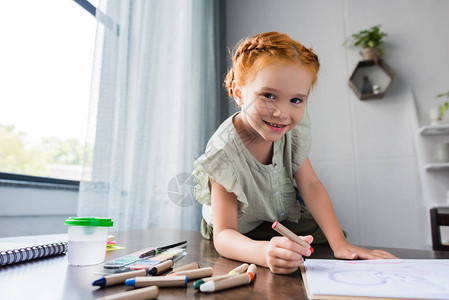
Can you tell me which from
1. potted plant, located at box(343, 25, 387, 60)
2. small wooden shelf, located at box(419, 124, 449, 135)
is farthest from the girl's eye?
potted plant, located at box(343, 25, 387, 60)

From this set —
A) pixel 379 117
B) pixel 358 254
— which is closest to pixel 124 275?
pixel 358 254

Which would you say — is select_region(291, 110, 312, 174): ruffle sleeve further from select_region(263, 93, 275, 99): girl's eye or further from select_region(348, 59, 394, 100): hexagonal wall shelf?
select_region(348, 59, 394, 100): hexagonal wall shelf

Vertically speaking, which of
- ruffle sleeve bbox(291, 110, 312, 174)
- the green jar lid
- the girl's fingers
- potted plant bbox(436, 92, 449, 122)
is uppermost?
potted plant bbox(436, 92, 449, 122)

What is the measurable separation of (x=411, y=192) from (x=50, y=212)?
176cm

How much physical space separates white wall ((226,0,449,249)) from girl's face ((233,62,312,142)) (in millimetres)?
1218

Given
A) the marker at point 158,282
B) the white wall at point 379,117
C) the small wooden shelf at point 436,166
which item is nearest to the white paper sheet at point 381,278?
the marker at point 158,282

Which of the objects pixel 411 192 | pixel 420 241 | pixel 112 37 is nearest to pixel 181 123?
pixel 112 37

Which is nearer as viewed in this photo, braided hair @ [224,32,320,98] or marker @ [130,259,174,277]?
marker @ [130,259,174,277]

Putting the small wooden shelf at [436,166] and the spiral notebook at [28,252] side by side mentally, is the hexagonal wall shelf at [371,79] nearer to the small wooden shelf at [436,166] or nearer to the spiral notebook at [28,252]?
the small wooden shelf at [436,166]

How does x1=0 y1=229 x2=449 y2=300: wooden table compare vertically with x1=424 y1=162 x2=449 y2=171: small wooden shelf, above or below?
below

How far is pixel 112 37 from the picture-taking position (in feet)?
3.46

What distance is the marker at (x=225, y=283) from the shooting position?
297 mm

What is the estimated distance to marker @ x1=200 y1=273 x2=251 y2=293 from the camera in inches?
11.7

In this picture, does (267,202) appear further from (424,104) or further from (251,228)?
(424,104)
